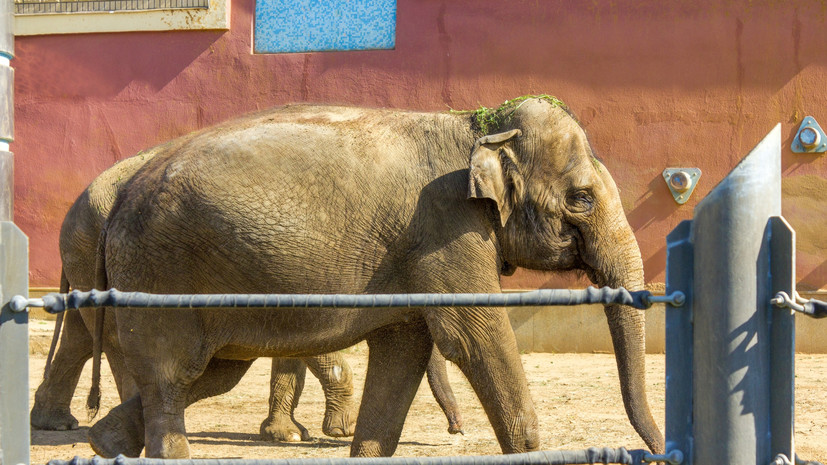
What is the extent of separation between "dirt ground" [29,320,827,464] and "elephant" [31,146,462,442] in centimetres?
12

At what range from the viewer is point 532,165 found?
4.40 m

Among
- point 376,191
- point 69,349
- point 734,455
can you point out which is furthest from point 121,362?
point 734,455

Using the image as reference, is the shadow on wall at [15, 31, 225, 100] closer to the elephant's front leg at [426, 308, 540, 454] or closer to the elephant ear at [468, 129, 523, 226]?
the elephant ear at [468, 129, 523, 226]

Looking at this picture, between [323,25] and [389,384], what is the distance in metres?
6.05

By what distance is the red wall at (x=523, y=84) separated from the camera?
9.04 m

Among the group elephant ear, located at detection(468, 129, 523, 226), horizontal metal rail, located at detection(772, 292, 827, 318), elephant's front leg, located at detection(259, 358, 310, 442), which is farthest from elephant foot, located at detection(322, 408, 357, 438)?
horizontal metal rail, located at detection(772, 292, 827, 318)

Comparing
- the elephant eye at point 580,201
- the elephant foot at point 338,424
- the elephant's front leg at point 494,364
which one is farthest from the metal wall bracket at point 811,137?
the elephant's front leg at point 494,364

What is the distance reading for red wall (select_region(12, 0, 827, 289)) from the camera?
29.7 feet

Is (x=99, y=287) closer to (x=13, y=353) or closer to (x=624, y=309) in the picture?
(x=624, y=309)

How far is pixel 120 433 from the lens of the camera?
4.39 m

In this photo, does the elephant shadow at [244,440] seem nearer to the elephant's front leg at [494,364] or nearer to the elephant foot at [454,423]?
the elephant foot at [454,423]

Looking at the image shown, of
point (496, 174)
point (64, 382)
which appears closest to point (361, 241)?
point (496, 174)

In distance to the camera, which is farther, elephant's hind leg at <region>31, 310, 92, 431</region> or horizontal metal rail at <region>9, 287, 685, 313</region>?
elephant's hind leg at <region>31, 310, 92, 431</region>

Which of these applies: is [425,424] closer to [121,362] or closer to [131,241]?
[121,362]
